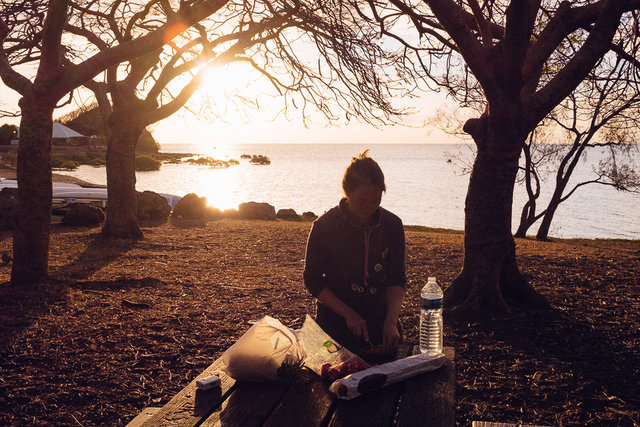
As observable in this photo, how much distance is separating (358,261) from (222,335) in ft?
10.6

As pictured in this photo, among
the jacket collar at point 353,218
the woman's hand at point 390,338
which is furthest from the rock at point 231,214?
the woman's hand at point 390,338

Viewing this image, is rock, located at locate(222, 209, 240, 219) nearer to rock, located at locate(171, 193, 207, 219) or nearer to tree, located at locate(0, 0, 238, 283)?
rock, located at locate(171, 193, 207, 219)

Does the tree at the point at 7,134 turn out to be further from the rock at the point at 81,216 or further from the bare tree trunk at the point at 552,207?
the bare tree trunk at the point at 552,207

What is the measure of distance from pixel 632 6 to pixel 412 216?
26.4 metres

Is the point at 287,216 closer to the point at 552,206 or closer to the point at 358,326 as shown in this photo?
the point at 552,206

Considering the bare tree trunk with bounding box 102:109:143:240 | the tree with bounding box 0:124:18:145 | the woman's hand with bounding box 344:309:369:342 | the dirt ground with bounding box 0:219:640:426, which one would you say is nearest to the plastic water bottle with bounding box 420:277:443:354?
the woman's hand with bounding box 344:309:369:342

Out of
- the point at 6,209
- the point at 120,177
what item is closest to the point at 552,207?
the point at 120,177

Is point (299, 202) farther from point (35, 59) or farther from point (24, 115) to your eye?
point (24, 115)

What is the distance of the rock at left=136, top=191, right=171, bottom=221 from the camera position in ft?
58.4

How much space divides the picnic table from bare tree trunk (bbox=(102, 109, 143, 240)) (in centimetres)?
1138

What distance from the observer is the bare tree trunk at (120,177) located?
1352 centimetres

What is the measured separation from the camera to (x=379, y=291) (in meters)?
3.77

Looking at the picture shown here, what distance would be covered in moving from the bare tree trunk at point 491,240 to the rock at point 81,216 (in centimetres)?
1126

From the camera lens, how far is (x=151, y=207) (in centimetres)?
1803
